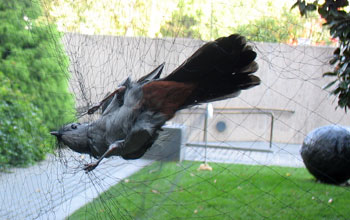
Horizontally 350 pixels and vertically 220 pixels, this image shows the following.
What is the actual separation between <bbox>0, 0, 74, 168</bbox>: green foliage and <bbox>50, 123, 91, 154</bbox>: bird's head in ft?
4.48

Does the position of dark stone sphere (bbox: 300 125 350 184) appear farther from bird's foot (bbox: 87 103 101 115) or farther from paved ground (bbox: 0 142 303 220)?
bird's foot (bbox: 87 103 101 115)

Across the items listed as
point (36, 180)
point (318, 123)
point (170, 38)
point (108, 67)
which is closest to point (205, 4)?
point (170, 38)

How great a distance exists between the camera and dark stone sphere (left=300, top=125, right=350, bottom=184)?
3.68 m

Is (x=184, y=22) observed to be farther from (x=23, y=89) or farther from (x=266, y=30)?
(x=23, y=89)

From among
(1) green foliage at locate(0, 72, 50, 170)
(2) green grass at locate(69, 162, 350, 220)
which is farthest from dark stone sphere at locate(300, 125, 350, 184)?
(1) green foliage at locate(0, 72, 50, 170)

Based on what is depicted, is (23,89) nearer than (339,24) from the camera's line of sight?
No

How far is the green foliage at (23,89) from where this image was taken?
3725 millimetres

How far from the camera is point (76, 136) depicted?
1884 millimetres

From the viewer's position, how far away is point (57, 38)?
94.6 inches

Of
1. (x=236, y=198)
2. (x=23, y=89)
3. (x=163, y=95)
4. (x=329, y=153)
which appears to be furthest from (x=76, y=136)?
(x=23, y=89)

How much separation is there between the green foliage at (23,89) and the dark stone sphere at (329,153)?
2.38 m

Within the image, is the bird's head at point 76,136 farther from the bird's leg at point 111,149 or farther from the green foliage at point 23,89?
the green foliage at point 23,89

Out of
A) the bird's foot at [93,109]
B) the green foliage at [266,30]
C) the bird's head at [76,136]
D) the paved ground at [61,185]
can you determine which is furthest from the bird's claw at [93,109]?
the green foliage at [266,30]

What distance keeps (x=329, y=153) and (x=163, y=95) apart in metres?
2.62
